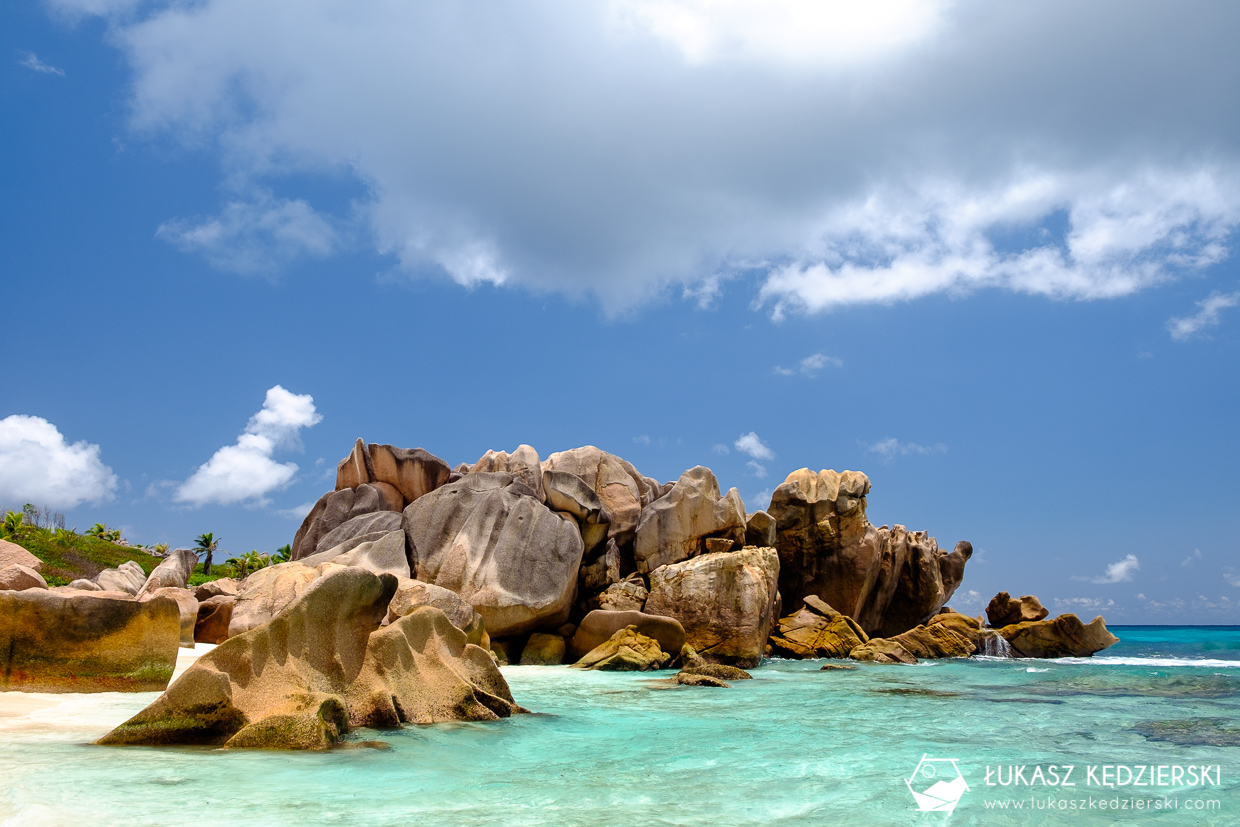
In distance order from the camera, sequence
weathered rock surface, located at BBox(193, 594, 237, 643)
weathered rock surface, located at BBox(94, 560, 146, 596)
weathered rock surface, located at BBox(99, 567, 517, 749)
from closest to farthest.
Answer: weathered rock surface, located at BBox(99, 567, 517, 749)
weathered rock surface, located at BBox(193, 594, 237, 643)
weathered rock surface, located at BBox(94, 560, 146, 596)

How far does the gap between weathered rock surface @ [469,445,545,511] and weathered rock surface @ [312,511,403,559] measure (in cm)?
385

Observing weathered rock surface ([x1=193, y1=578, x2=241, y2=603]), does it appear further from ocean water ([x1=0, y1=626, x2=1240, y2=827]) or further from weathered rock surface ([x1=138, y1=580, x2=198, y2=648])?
ocean water ([x1=0, y1=626, x2=1240, y2=827])

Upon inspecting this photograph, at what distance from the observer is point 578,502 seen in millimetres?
23219

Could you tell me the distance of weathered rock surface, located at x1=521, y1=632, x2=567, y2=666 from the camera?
19828 millimetres

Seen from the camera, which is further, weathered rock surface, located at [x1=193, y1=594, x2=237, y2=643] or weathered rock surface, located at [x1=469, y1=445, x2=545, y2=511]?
weathered rock surface, located at [x1=469, y1=445, x2=545, y2=511]

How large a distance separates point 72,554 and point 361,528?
37.6 meters

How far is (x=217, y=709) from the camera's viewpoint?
678 centimetres

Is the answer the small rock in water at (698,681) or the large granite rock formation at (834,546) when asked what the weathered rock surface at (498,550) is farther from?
the large granite rock formation at (834,546)

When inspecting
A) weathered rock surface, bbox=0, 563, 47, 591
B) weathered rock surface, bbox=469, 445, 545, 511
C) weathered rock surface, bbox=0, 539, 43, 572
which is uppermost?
weathered rock surface, bbox=469, 445, 545, 511

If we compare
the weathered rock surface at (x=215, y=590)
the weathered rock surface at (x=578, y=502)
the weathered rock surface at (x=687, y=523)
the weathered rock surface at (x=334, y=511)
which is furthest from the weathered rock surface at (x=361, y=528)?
the weathered rock surface at (x=687, y=523)

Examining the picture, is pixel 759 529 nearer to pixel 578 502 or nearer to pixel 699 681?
pixel 578 502

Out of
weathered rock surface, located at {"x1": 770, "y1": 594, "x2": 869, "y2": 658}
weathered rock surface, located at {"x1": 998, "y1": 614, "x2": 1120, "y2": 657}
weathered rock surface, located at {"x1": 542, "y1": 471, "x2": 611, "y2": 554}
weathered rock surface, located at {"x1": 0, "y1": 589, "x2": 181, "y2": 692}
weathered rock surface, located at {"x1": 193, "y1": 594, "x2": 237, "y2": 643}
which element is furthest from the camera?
weathered rock surface, located at {"x1": 998, "y1": 614, "x2": 1120, "y2": 657}

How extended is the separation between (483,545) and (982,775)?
15.3 meters

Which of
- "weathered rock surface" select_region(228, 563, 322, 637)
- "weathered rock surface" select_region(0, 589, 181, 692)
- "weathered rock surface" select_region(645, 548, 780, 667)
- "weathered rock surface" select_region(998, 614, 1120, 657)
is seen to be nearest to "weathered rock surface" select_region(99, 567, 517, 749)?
"weathered rock surface" select_region(0, 589, 181, 692)
